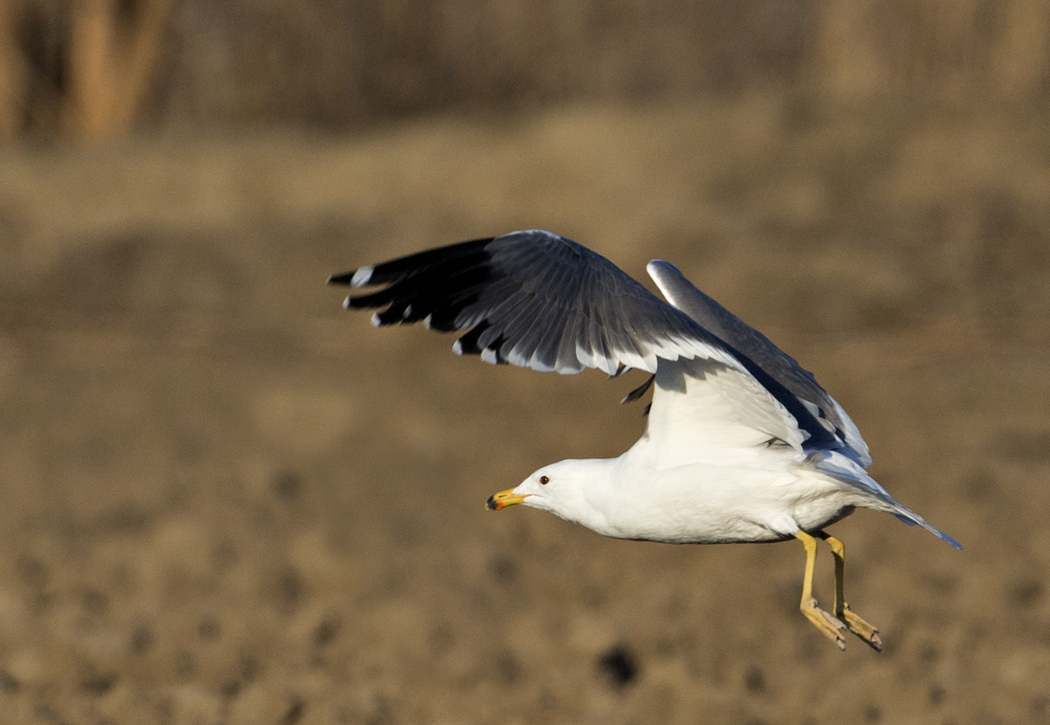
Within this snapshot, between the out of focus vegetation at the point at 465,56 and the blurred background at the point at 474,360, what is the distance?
42 millimetres

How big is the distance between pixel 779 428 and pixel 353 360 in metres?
9.20

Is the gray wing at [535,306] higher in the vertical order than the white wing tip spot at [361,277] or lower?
lower

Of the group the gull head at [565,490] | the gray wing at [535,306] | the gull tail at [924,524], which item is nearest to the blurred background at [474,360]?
the gull head at [565,490]

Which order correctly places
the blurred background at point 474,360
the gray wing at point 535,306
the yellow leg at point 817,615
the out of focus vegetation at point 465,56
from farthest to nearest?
the out of focus vegetation at point 465,56, the blurred background at point 474,360, the yellow leg at point 817,615, the gray wing at point 535,306

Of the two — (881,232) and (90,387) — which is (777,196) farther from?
(90,387)

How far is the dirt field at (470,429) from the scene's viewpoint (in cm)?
843

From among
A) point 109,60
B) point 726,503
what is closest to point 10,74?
point 109,60

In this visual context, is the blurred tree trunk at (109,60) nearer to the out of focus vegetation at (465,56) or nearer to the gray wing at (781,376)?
the out of focus vegetation at (465,56)

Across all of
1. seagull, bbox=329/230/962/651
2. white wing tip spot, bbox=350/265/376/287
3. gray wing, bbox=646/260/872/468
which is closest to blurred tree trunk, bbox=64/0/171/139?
gray wing, bbox=646/260/872/468

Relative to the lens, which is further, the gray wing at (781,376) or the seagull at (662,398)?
the gray wing at (781,376)

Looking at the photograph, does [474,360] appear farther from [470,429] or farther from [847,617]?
[847,617]

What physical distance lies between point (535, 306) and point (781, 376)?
115cm

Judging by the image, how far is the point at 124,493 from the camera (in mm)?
11750

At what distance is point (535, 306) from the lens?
15.9 feet
